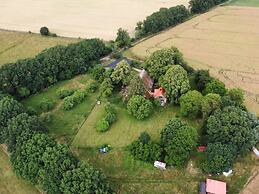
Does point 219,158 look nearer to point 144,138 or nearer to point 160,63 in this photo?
point 144,138

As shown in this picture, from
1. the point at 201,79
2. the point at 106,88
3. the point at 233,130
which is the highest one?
the point at 201,79

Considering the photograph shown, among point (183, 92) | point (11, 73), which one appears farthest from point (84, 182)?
point (11, 73)

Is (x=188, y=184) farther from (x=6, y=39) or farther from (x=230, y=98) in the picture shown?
(x=6, y=39)

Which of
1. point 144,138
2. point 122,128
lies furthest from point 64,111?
point 144,138

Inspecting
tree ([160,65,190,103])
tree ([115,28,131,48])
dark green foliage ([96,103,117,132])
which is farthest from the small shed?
tree ([115,28,131,48])

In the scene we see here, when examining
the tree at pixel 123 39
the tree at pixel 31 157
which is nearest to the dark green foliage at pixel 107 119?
the tree at pixel 31 157

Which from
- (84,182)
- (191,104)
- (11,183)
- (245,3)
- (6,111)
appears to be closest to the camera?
(84,182)

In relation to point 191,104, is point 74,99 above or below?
below

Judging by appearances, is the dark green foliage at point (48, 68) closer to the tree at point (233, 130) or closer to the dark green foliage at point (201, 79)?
the dark green foliage at point (201, 79)
